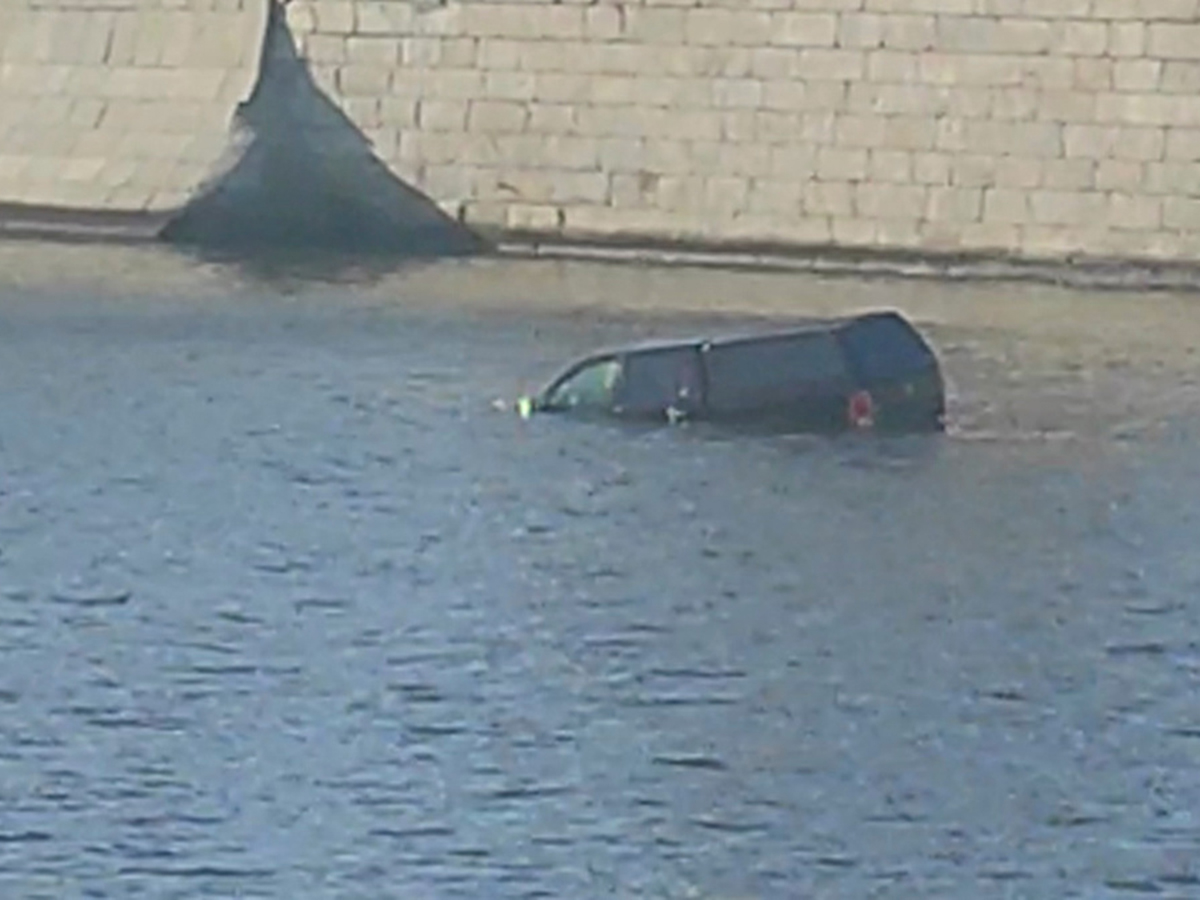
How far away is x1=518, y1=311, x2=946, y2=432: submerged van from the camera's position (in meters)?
35.0

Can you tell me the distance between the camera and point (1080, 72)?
152 feet

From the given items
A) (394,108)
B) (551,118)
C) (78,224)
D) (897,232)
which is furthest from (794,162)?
(78,224)

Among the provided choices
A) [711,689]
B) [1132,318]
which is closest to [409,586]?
[711,689]

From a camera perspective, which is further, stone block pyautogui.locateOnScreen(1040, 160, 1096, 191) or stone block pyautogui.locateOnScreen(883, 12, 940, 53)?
stone block pyautogui.locateOnScreen(883, 12, 940, 53)

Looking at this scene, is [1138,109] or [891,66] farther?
[891,66]

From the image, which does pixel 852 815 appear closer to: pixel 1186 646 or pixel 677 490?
pixel 1186 646

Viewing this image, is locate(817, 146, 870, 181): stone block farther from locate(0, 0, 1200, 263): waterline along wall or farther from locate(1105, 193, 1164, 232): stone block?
locate(1105, 193, 1164, 232): stone block

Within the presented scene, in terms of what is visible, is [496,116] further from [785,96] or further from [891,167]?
[891,167]

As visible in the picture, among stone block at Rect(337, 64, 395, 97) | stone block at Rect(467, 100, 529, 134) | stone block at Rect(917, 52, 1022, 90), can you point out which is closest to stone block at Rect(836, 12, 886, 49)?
stone block at Rect(917, 52, 1022, 90)

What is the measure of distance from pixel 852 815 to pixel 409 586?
6.75 meters

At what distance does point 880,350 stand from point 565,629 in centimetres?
935

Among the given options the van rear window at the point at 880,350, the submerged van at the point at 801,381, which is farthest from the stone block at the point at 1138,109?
the van rear window at the point at 880,350

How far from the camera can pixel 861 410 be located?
115 ft

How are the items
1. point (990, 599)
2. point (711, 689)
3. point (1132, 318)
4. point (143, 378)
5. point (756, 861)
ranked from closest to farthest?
point (756, 861)
point (711, 689)
point (990, 599)
point (143, 378)
point (1132, 318)
